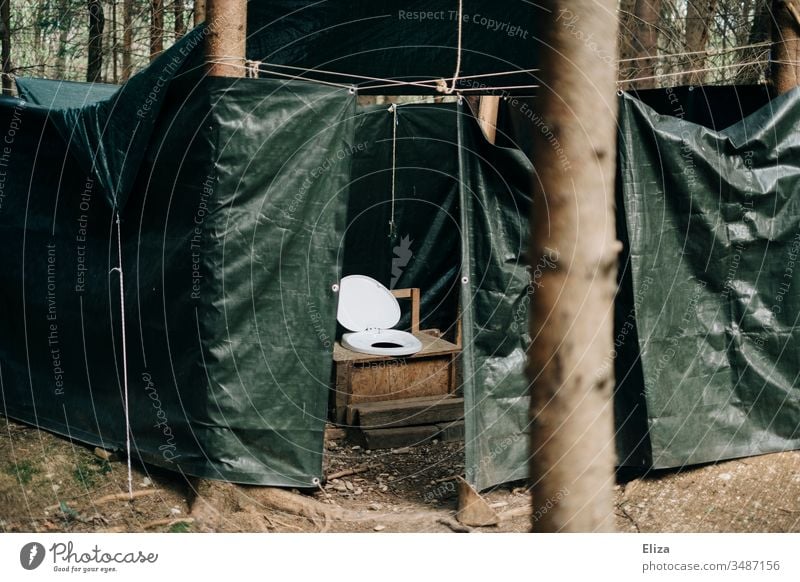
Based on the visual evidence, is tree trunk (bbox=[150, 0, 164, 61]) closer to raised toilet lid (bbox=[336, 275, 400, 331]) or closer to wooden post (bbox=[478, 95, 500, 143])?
raised toilet lid (bbox=[336, 275, 400, 331])

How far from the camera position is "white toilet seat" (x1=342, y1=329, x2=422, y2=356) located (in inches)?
260

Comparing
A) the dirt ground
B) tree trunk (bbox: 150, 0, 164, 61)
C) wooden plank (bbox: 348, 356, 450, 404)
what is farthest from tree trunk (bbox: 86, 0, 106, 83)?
the dirt ground

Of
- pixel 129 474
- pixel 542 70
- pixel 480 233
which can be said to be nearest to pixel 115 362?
pixel 129 474

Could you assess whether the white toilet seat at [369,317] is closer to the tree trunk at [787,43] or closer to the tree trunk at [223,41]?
the tree trunk at [223,41]

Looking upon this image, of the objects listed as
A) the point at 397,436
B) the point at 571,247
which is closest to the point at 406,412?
the point at 397,436

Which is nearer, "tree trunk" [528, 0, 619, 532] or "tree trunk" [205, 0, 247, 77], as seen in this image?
"tree trunk" [528, 0, 619, 532]

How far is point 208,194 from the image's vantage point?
16.0ft

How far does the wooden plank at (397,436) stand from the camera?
6.20 meters

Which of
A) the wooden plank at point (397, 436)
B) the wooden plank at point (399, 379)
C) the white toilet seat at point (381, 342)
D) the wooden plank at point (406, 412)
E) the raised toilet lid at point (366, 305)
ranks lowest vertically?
the wooden plank at point (397, 436)

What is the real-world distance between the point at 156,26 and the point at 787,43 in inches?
267

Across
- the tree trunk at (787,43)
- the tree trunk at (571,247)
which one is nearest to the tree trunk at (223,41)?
the tree trunk at (571,247)

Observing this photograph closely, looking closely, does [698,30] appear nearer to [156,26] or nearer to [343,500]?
[156,26]

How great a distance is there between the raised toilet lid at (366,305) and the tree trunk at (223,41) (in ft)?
8.72

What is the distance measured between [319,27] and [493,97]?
1379mm
